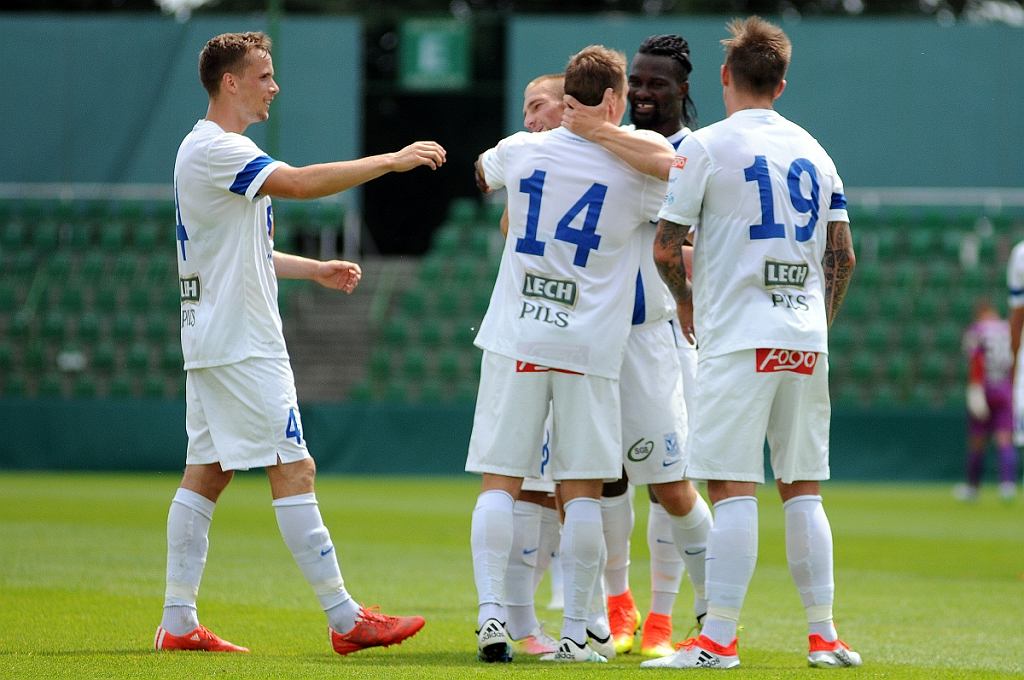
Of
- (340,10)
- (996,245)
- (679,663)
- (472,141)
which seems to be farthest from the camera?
(340,10)

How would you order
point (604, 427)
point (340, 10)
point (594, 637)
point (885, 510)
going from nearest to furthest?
point (604, 427) < point (594, 637) < point (885, 510) < point (340, 10)

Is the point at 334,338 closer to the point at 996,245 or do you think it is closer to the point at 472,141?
the point at 472,141

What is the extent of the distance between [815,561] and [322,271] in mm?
2390

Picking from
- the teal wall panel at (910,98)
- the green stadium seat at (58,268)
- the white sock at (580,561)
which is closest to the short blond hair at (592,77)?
the white sock at (580,561)

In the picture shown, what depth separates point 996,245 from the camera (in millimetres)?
23344

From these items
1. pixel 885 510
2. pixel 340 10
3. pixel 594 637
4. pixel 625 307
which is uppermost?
pixel 340 10

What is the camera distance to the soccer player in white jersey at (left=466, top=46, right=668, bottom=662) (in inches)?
225

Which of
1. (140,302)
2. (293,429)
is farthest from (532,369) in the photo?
(140,302)

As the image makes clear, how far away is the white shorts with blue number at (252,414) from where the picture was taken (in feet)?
19.1

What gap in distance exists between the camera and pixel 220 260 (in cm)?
590

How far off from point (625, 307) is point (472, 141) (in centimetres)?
2459

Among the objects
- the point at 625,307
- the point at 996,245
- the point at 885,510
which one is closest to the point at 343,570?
the point at 625,307

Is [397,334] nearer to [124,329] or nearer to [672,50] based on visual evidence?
[124,329]

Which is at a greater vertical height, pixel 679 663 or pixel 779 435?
pixel 779 435
